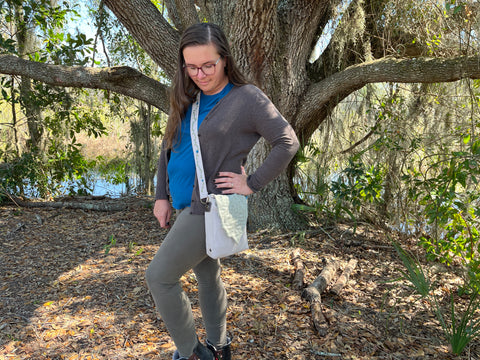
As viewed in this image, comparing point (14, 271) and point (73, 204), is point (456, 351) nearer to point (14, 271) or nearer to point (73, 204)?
point (14, 271)

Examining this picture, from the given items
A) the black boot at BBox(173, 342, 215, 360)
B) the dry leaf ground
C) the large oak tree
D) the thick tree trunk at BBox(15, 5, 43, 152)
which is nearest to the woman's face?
the black boot at BBox(173, 342, 215, 360)

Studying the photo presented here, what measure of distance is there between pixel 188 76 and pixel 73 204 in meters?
3.95

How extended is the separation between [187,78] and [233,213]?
2.19 feet

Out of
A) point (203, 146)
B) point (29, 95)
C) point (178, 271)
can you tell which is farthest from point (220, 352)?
point (29, 95)

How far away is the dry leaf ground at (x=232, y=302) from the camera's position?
2182 mm

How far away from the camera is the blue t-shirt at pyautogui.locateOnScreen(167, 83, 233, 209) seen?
167 centimetres

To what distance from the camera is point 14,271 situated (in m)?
3.21

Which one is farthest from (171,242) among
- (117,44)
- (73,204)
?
(117,44)

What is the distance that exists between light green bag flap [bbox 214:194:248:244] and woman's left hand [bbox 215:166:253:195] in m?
0.03

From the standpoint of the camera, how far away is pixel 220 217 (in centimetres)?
153

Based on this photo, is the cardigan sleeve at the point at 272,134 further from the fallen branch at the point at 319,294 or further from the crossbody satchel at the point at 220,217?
the fallen branch at the point at 319,294

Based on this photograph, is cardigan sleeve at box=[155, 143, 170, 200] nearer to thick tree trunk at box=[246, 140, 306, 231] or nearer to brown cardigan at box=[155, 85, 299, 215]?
brown cardigan at box=[155, 85, 299, 215]

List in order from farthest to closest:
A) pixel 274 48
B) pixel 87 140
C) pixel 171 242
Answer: pixel 87 140 → pixel 274 48 → pixel 171 242

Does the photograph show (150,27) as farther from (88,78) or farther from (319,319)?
(319,319)
